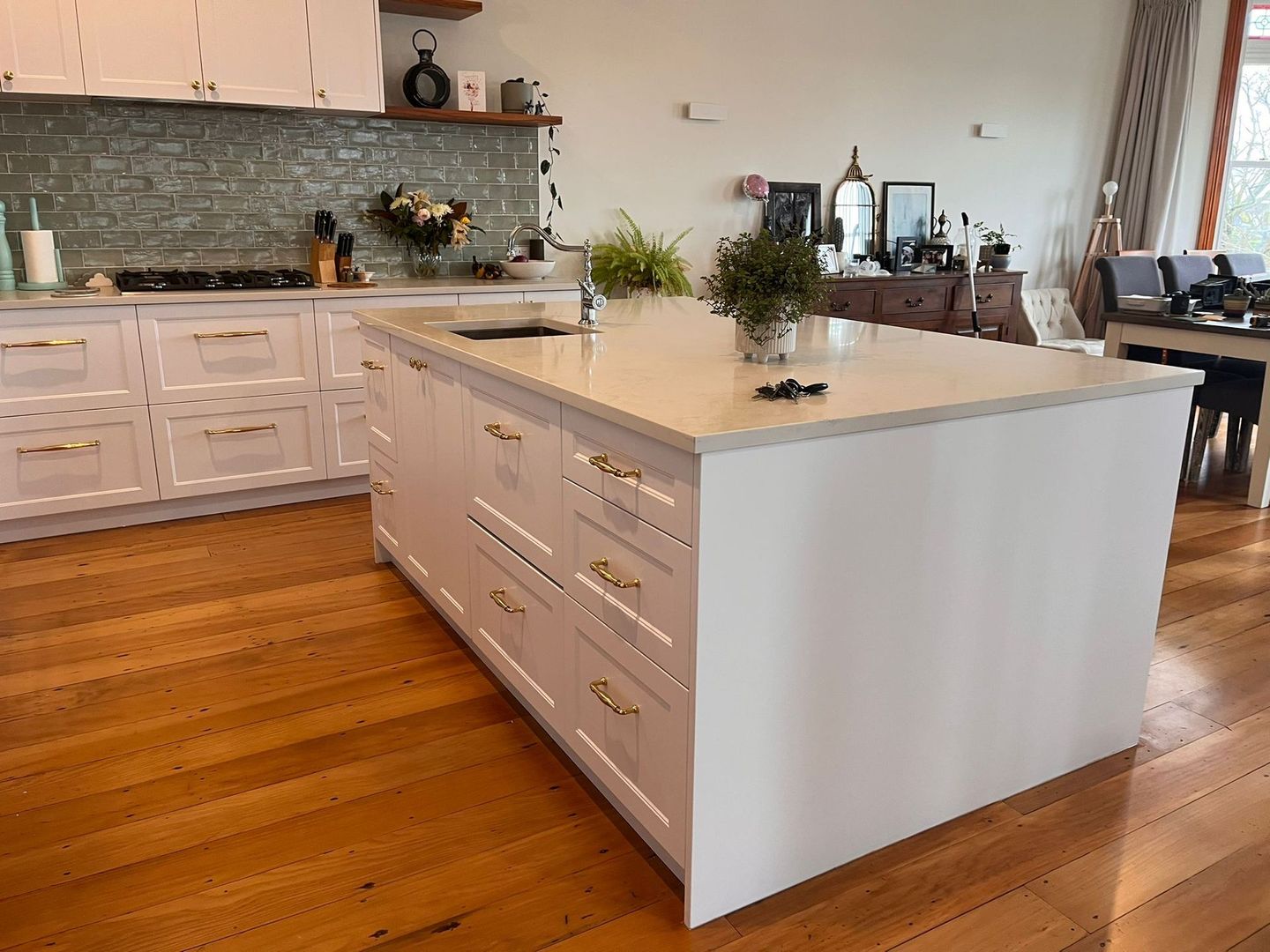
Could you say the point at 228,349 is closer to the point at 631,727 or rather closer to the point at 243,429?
the point at 243,429

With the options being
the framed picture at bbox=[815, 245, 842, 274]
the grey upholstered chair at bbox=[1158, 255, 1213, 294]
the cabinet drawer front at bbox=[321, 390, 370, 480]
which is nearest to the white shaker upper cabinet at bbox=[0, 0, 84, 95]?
the cabinet drawer front at bbox=[321, 390, 370, 480]

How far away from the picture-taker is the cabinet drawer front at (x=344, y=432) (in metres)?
4.14

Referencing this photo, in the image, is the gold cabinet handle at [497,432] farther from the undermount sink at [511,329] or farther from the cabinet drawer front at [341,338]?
the cabinet drawer front at [341,338]

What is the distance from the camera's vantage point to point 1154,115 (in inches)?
265

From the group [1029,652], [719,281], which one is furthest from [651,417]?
[1029,652]

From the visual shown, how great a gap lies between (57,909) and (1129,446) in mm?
2254

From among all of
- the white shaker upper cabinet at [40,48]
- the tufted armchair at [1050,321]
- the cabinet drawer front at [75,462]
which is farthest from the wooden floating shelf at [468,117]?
the tufted armchair at [1050,321]

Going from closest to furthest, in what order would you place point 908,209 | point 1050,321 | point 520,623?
point 520,623, point 908,209, point 1050,321

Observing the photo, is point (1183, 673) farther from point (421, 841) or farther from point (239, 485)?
point (239, 485)

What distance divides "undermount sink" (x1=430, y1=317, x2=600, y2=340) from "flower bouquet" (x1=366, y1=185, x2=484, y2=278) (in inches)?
66.5

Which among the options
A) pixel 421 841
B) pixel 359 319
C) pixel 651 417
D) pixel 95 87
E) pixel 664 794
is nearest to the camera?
pixel 651 417

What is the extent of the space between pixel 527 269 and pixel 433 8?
1.19 meters

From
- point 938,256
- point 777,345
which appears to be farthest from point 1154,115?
point 777,345

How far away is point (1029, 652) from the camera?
202 cm
